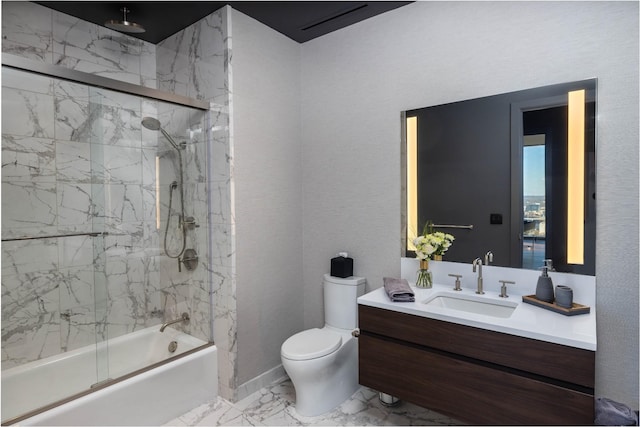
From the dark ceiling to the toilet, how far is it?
1884 mm

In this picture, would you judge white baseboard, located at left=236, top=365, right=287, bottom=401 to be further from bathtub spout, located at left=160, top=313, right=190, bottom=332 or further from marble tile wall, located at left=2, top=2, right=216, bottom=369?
bathtub spout, located at left=160, top=313, right=190, bottom=332

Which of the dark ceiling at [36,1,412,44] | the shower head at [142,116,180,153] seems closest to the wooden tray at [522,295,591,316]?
the dark ceiling at [36,1,412,44]

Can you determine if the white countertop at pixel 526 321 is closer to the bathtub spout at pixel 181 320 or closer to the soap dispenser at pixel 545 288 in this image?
the soap dispenser at pixel 545 288

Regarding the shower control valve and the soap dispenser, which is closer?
the soap dispenser

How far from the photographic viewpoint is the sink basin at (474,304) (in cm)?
191

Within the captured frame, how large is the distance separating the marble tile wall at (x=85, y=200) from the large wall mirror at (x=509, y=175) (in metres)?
1.41

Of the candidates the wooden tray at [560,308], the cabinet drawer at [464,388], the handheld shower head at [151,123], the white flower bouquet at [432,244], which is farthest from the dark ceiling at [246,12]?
the cabinet drawer at [464,388]

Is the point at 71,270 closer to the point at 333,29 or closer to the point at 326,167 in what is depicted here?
the point at 326,167

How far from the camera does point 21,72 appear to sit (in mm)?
1771

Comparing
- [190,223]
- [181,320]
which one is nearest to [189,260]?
[190,223]

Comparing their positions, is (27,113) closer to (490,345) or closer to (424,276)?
(424,276)

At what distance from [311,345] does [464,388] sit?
92 centimetres

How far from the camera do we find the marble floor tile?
2172 mm

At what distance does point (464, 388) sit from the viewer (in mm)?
1656
